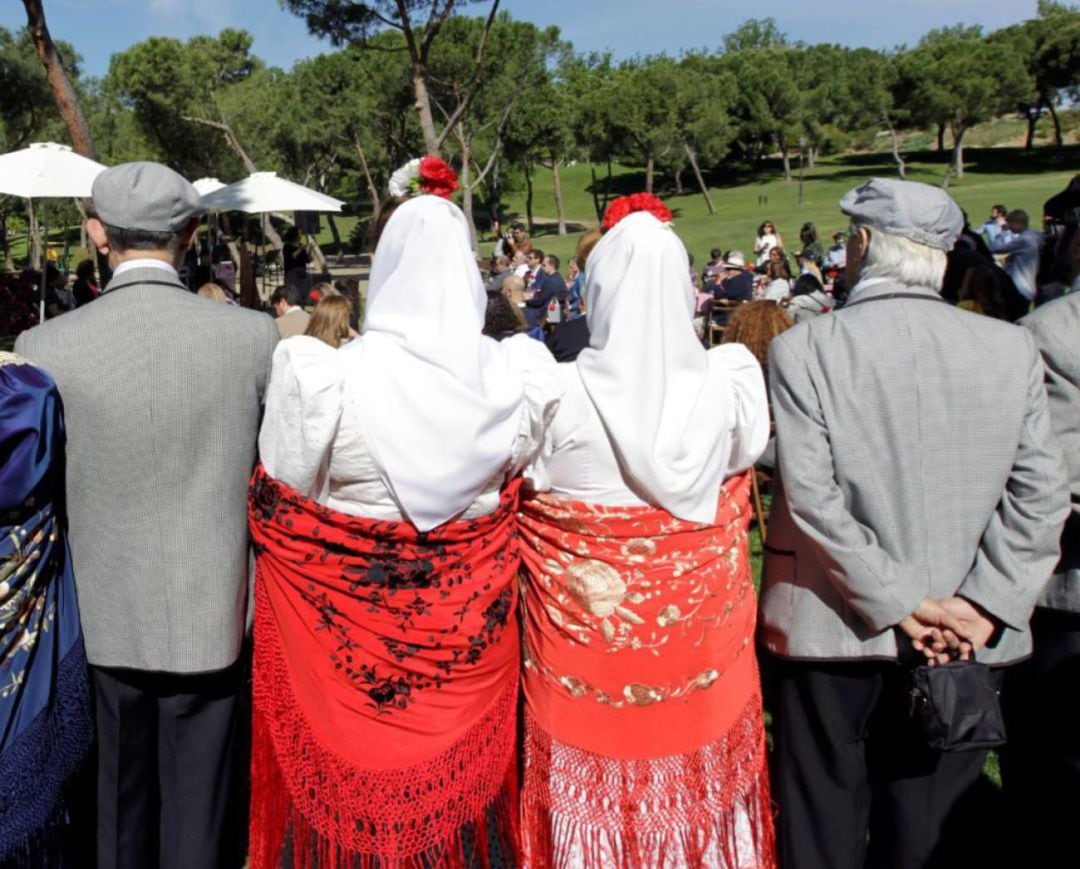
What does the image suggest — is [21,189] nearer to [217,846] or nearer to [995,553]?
[217,846]

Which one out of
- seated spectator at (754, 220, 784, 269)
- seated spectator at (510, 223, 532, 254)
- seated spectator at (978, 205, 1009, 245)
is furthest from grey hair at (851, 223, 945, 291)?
seated spectator at (978, 205, 1009, 245)

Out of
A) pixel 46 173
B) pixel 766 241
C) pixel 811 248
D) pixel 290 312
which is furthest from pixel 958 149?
pixel 290 312

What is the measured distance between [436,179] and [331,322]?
280cm

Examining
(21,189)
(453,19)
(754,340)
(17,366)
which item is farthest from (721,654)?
(453,19)

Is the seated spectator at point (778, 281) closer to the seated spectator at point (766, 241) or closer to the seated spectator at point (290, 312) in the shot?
the seated spectator at point (766, 241)

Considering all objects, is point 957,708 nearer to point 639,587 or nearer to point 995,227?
point 639,587

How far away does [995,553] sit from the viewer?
2217 mm

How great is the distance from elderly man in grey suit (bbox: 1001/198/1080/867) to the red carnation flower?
5.13 feet

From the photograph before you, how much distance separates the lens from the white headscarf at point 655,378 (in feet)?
7.14

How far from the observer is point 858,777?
2.35 metres

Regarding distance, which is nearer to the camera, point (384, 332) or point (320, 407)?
point (320, 407)

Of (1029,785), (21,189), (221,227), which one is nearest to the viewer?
(1029,785)

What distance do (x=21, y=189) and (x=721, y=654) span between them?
8563mm

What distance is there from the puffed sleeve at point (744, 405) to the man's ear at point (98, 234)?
5.22ft
